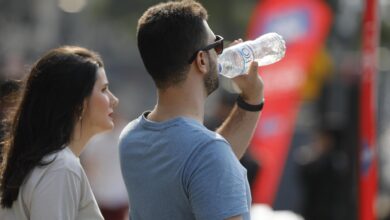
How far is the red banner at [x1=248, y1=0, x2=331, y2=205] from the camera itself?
8.23 metres

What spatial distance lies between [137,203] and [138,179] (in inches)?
3.4

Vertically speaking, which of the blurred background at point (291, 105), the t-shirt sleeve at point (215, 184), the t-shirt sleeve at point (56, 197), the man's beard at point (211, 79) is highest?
the man's beard at point (211, 79)

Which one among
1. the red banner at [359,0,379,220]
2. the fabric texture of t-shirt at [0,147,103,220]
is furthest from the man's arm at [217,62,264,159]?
the red banner at [359,0,379,220]

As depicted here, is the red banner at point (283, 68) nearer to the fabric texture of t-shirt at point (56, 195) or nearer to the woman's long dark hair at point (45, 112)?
the woman's long dark hair at point (45, 112)

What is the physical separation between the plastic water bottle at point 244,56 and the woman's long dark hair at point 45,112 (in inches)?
20.1

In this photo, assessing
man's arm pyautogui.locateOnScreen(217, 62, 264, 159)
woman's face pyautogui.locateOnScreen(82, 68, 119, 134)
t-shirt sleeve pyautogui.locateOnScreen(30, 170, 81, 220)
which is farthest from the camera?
man's arm pyautogui.locateOnScreen(217, 62, 264, 159)

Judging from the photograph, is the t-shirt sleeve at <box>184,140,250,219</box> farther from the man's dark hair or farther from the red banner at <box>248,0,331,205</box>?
the red banner at <box>248,0,331,205</box>

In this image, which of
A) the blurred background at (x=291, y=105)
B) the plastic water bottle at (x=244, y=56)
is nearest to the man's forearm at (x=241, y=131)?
the plastic water bottle at (x=244, y=56)

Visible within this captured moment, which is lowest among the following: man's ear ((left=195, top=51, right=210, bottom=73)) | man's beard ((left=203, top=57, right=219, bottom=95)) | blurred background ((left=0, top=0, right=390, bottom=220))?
blurred background ((left=0, top=0, right=390, bottom=220))

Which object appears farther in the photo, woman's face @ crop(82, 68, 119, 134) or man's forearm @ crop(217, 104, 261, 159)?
man's forearm @ crop(217, 104, 261, 159)

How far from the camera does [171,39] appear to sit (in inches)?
136

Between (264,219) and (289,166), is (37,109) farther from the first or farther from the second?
(289,166)

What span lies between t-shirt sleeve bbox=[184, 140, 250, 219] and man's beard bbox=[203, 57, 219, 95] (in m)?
0.29

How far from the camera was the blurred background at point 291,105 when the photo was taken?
8.35 m
